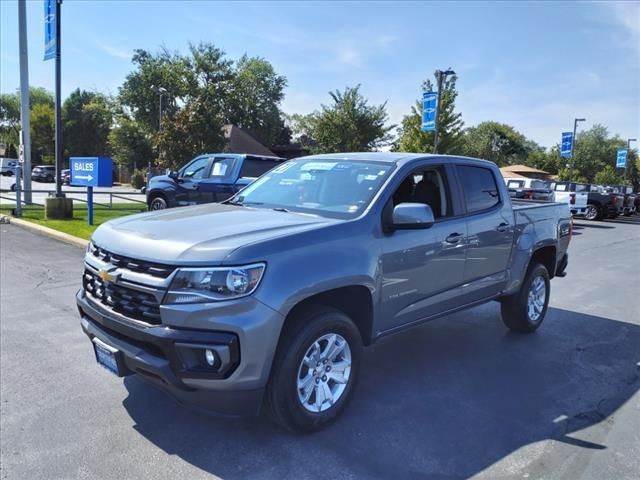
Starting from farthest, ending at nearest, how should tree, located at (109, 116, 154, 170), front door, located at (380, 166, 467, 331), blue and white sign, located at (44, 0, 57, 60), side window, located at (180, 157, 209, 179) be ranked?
tree, located at (109, 116, 154, 170) → blue and white sign, located at (44, 0, 57, 60) → side window, located at (180, 157, 209, 179) → front door, located at (380, 166, 467, 331)

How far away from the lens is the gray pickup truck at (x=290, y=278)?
2816mm

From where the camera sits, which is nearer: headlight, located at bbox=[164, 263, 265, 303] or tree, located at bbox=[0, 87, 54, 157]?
headlight, located at bbox=[164, 263, 265, 303]

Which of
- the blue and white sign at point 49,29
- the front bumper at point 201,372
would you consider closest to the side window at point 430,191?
the front bumper at point 201,372

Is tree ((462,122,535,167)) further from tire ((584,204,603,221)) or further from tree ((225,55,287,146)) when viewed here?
tire ((584,204,603,221))

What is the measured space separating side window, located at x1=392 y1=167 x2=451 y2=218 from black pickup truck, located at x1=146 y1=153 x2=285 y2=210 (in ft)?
23.6

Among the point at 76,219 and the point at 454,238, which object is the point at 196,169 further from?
the point at 454,238

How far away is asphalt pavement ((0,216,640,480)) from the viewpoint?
3.01 m

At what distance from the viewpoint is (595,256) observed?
1215cm

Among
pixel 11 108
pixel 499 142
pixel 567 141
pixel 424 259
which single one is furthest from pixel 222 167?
pixel 11 108

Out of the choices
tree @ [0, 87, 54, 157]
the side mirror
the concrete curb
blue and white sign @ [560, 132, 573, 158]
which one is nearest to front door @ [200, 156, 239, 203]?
the concrete curb

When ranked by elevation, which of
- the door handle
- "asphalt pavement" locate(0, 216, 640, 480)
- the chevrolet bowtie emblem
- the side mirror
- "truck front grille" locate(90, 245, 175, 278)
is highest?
the side mirror

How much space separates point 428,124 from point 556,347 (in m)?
14.7

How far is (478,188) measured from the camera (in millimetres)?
4867

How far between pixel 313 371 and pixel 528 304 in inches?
128
